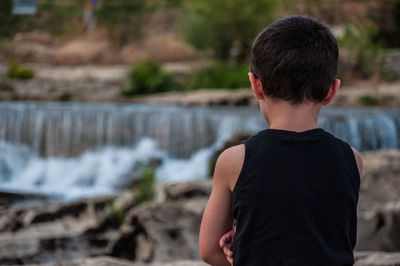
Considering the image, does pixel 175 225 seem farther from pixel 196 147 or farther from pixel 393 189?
pixel 196 147

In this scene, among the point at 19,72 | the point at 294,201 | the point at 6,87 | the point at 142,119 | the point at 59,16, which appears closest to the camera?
the point at 294,201

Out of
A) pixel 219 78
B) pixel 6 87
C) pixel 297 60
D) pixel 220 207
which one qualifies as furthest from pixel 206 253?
pixel 219 78

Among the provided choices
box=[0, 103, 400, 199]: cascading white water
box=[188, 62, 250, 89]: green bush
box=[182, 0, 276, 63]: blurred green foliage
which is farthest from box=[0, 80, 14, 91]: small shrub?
box=[182, 0, 276, 63]: blurred green foliage

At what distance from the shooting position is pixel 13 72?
17.6m

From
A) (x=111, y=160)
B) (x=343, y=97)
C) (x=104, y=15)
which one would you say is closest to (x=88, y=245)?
(x=111, y=160)

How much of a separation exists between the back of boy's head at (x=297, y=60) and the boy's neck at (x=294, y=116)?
0.01 metres

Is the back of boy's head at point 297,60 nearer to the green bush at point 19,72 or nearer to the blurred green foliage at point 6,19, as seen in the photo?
the green bush at point 19,72

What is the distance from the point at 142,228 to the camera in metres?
4.09

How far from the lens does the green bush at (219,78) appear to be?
1744 centimetres

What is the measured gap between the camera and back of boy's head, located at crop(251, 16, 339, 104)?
4.23 feet

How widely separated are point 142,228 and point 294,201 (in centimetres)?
293

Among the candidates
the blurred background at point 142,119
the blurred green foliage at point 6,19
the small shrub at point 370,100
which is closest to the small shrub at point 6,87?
the blurred background at point 142,119

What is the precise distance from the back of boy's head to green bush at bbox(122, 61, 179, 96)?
16.2 metres

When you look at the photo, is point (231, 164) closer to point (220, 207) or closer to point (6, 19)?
point (220, 207)
